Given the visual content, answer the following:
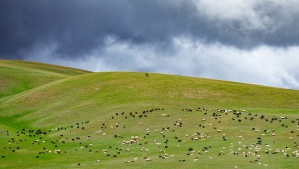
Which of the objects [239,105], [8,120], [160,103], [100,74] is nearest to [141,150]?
[160,103]

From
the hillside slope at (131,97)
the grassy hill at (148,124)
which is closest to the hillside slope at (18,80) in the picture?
the grassy hill at (148,124)

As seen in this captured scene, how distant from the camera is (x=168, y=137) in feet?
164

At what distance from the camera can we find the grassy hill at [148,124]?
1608 inches

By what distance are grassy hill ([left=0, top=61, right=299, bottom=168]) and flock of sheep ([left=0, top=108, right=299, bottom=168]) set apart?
0.10 meters

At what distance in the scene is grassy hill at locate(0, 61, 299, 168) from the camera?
134 feet

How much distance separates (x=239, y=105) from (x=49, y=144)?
101 ft

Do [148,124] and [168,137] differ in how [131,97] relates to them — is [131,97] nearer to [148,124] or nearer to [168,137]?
[148,124]

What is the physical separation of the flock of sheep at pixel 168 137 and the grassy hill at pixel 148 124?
10cm

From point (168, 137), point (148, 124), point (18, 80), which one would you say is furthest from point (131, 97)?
point (18, 80)

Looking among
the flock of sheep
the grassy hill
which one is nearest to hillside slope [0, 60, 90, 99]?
the grassy hill

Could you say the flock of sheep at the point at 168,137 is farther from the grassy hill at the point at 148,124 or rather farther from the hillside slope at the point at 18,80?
the hillside slope at the point at 18,80

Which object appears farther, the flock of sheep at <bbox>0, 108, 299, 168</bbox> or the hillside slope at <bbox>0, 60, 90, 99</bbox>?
the hillside slope at <bbox>0, 60, 90, 99</bbox>

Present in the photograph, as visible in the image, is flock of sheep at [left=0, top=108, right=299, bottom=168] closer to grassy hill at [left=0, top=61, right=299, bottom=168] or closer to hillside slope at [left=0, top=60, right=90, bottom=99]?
grassy hill at [left=0, top=61, right=299, bottom=168]

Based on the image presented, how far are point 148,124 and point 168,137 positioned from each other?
22.4 feet
